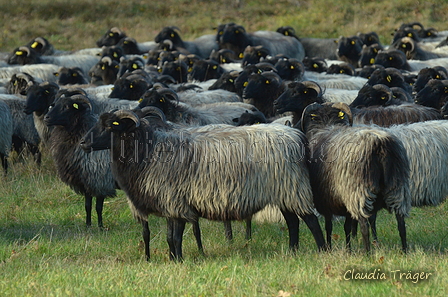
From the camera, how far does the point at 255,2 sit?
33969 millimetres

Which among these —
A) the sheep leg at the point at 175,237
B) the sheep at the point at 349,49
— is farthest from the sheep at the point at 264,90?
the sheep at the point at 349,49

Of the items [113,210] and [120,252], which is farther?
Result: [113,210]

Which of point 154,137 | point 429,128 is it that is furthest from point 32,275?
point 429,128

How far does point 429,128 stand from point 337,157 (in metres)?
1.86

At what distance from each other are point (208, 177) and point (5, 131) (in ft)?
19.5

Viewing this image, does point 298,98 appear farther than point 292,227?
Yes

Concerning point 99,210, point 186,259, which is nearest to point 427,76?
point 99,210

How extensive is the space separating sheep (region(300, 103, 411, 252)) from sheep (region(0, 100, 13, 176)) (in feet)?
21.3

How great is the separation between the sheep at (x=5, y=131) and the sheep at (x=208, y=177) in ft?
16.1

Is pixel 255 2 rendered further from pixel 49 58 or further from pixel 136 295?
pixel 136 295

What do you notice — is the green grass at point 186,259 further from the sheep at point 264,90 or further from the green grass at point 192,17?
the green grass at point 192,17

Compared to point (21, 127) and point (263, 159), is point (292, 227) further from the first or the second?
point (21, 127)

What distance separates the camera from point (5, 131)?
1145 centimetres

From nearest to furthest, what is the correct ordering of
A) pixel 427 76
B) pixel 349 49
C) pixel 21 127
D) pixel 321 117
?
pixel 321 117, pixel 427 76, pixel 21 127, pixel 349 49
